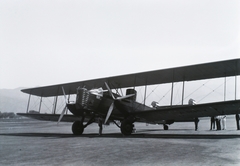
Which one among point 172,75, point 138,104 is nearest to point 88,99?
point 138,104

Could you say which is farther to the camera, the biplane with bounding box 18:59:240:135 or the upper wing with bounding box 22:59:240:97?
the upper wing with bounding box 22:59:240:97

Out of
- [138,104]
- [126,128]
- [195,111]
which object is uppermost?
[138,104]

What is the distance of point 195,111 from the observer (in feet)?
38.5

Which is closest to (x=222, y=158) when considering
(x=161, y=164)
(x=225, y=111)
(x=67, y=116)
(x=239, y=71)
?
(x=161, y=164)

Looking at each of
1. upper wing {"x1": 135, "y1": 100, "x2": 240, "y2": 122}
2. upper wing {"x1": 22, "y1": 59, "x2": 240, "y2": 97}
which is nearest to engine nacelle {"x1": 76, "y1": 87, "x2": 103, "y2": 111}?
upper wing {"x1": 22, "y1": 59, "x2": 240, "y2": 97}

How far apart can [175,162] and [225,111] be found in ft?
25.8

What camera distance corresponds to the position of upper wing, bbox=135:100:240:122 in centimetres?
1049

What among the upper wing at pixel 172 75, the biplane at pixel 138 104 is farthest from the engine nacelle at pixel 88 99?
the upper wing at pixel 172 75

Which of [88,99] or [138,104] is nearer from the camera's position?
[88,99]

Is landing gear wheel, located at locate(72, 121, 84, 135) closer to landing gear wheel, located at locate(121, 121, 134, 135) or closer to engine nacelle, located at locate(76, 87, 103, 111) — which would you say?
engine nacelle, located at locate(76, 87, 103, 111)

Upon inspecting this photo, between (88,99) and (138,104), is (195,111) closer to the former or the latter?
(138,104)

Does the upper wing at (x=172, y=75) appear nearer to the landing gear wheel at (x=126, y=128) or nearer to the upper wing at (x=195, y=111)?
the upper wing at (x=195, y=111)

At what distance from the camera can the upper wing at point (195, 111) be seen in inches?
413

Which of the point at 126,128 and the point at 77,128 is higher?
the point at 126,128
